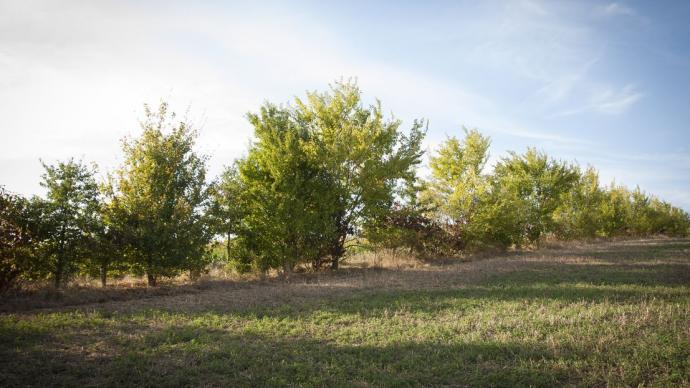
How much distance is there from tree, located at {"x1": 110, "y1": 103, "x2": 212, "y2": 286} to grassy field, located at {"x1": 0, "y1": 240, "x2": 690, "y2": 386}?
1971mm

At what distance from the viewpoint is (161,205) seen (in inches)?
525

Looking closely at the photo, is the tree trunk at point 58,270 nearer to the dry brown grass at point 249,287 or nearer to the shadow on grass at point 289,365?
the dry brown grass at point 249,287

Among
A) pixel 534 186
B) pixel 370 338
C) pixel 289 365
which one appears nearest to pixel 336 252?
pixel 370 338

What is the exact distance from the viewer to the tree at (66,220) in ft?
38.4

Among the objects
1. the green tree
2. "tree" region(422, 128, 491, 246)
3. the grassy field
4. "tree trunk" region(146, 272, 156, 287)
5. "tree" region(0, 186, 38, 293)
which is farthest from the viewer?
the green tree

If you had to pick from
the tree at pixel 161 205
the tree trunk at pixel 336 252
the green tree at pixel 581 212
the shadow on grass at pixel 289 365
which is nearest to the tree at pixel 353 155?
the tree trunk at pixel 336 252

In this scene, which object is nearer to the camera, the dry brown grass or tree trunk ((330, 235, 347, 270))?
the dry brown grass

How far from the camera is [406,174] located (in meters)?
19.5

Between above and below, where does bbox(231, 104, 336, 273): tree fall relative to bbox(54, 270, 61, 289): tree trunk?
above

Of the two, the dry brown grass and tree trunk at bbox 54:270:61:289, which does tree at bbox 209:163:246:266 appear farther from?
tree trunk at bbox 54:270:61:289

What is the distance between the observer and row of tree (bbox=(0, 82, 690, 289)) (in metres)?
12.1

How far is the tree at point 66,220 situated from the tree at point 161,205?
36.0 inches

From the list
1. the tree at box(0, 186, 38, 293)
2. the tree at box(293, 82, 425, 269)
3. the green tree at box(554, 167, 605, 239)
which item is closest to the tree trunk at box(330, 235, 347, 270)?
the tree at box(293, 82, 425, 269)

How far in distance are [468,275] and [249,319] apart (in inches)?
401
